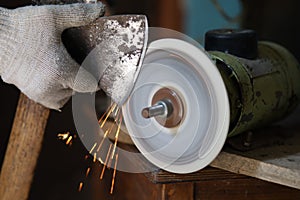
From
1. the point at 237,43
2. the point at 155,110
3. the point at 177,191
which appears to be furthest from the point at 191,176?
the point at 237,43

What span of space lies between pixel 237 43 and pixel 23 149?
1.62ft

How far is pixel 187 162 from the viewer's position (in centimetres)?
99

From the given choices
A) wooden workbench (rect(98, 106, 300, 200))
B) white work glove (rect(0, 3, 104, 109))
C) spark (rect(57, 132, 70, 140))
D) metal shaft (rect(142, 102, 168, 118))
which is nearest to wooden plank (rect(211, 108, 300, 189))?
wooden workbench (rect(98, 106, 300, 200))

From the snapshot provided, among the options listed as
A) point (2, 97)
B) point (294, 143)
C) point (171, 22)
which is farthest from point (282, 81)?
point (171, 22)

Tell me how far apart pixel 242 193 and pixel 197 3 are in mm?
1347

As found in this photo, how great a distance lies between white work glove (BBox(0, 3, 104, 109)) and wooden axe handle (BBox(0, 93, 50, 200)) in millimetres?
130

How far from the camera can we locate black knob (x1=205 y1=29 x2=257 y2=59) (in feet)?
3.69

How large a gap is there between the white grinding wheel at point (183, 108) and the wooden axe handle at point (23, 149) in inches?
8.7

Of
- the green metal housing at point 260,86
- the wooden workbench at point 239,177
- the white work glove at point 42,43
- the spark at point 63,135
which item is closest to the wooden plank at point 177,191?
the wooden workbench at point 239,177

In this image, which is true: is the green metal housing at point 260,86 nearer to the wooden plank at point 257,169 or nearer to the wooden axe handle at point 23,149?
the wooden plank at point 257,169

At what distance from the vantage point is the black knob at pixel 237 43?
1124 mm

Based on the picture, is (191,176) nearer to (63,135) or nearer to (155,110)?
(155,110)

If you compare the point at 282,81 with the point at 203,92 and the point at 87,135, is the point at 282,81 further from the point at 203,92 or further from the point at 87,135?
the point at 87,135

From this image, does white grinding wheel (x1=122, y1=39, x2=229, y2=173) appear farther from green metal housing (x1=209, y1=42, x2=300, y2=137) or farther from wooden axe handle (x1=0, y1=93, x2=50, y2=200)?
wooden axe handle (x1=0, y1=93, x2=50, y2=200)
